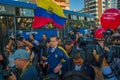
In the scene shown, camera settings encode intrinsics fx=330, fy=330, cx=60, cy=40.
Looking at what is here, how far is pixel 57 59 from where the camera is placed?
6.59 metres

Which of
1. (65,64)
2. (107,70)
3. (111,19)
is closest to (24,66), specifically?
(107,70)

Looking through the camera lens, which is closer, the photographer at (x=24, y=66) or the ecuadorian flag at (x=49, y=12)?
the photographer at (x=24, y=66)

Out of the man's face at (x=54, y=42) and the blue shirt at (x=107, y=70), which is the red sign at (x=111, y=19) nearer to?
the man's face at (x=54, y=42)

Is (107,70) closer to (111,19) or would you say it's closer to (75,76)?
(75,76)

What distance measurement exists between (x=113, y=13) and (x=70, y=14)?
43.3 ft

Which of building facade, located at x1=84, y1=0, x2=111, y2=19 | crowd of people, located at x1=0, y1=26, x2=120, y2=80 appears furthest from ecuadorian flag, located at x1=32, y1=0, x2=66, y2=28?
building facade, located at x1=84, y1=0, x2=111, y2=19

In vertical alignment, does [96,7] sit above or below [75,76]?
above

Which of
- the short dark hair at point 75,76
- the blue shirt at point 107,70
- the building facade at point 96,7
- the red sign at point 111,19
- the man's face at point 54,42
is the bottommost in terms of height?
the blue shirt at point 107,70

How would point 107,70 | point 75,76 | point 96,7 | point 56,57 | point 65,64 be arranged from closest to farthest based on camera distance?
point 75,76
point 107,70
point 65,64
point 56,57
point 96,7

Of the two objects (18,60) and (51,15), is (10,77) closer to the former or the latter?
(18,60)

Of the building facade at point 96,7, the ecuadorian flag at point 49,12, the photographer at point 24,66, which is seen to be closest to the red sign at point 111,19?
the ecuadorian flag at point 49,12

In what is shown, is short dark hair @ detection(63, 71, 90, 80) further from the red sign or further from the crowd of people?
the red sign

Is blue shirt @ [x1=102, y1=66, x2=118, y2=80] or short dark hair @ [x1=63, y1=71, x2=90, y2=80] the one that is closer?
short dark hair @ [x1=63, y1=71, x2=90, y2=80]

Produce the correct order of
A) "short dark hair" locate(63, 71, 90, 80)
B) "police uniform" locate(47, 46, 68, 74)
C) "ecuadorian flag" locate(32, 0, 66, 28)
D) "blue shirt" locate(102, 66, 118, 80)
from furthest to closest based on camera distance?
"ecuadorian flag" locate(32, 0, 66, 28)
"police uniform" locate(47, 46, 68, 74)
"blue shirt" locate(102, 66, 118, 80)
"short dark hair" locate(63, 71, 90, 80)
